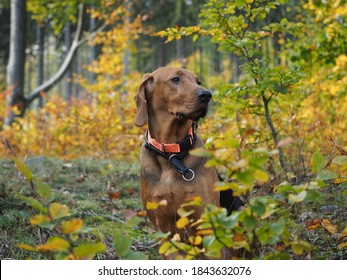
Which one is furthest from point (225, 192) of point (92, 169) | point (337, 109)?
point (337, 109)

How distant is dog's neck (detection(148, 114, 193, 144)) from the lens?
371cm

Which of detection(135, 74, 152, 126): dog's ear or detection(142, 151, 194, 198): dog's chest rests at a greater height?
detection(135, 74, 152, 126): dog's ear

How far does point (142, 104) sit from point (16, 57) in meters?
9.16

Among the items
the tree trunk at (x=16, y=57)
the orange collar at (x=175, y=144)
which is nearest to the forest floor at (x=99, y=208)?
the orange collar at (x=175, y=144)

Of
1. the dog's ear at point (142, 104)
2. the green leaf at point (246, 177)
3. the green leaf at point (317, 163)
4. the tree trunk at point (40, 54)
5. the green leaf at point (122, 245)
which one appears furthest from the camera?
the tree trunk at point (40, 54)

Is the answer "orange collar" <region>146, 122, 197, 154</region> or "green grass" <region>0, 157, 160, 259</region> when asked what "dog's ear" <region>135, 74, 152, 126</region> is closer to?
"orange collar" <region>146, 122, 197, 154</region>

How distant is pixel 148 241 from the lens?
4188 millimetres

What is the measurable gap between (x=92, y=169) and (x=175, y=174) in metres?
3.78

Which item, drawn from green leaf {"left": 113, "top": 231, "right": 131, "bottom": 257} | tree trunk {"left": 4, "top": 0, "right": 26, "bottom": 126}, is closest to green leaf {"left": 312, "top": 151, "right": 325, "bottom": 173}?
green leaf {"left": 113, "top": 231, "right": 131, "bottom": 257}

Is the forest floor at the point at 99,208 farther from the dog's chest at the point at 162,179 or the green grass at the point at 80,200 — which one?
the dog's chest at the point at 162,179

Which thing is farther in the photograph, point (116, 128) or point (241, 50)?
point (116, 128)

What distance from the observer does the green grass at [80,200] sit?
3.67 meters

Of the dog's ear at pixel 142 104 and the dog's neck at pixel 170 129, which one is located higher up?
the dog's ear at pixel 142 104
